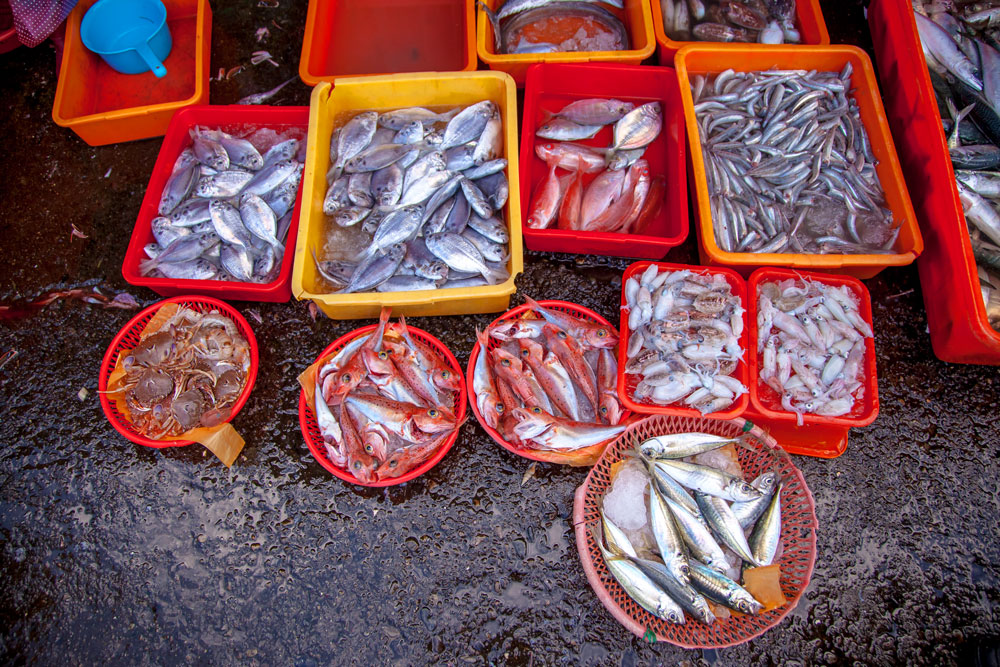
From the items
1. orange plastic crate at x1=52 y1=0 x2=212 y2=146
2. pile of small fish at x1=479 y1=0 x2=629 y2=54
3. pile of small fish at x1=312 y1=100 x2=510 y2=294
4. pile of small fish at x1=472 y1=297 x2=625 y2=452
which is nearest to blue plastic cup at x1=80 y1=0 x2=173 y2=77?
orange plastic crate at x1=52 y1=0 x2=212 y2=146

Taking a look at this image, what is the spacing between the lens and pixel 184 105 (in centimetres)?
314

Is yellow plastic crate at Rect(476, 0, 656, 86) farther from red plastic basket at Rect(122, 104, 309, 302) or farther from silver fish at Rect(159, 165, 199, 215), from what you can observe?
silver fish at Rect(159, 165, 199, 215)

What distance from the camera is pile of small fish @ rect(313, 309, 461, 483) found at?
249 centimetres

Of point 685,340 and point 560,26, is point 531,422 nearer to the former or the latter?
point 685,340

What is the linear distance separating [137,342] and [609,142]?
2.81 meters

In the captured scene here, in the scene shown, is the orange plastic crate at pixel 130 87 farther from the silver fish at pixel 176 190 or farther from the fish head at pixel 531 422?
the fish head at pixel 531 422

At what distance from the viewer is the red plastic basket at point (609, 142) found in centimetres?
278

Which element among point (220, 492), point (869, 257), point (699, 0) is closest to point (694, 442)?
point (869, 257)

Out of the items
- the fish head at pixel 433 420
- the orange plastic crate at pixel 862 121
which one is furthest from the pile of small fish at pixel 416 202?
the orange plastic crate at pixel 862 121

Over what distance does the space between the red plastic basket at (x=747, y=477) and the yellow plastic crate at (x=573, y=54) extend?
6.52ft

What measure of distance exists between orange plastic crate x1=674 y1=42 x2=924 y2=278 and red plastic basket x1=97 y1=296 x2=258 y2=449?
2301 millimetres

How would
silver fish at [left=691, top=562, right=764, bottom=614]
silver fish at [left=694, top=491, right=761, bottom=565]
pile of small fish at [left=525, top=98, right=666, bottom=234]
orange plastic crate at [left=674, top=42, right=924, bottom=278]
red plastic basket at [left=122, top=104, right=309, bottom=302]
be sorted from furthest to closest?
pile of small fish at [left=525, top=98, right=666, bottom=234], red plastic basket at [left=122, top=104, right=309, bottom=302], orange plastic crate at [left=674, top=42, right=924, bottom=278], silver fish at [left=694, top=491, right=761, bottom=565], silver fish at [left=691, top=562, right=764, bottom=614]

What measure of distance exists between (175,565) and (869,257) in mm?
3589

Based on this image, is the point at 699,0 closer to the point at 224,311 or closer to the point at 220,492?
the point at 224,311
